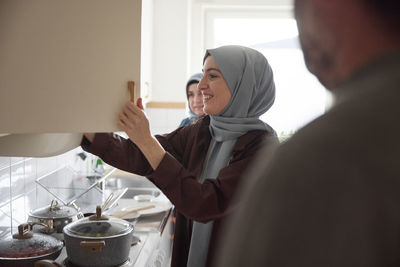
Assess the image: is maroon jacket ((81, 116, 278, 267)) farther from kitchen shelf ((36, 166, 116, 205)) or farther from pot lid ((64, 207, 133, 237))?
kitchen shelf ((36, 166, 116, 205))

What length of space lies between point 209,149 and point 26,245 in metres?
0.68

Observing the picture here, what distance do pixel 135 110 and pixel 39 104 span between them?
0.25 metres

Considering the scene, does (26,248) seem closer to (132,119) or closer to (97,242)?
(97,242)

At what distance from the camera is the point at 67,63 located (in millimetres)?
1203

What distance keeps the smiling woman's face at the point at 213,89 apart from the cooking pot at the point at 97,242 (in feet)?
1.64

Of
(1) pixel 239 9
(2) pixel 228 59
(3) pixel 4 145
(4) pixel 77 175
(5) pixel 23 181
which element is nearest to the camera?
(3) pixel 4 145

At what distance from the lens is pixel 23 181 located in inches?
74.0

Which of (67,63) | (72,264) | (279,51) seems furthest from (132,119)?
(279,51)

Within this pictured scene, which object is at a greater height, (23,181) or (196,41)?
(196,41)

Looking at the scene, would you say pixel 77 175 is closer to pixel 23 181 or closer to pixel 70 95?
pixel 23 181

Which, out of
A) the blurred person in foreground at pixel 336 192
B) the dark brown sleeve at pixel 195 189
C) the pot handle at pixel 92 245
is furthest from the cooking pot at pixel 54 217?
the blurred person in foreground at pixel 336 192

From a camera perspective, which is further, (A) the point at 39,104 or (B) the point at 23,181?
(B) the point at 23,181

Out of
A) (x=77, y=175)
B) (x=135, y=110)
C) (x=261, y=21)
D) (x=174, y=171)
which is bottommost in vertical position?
(x=77, y=175)

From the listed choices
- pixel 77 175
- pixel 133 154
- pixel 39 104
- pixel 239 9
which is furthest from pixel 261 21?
pixel 39 104
